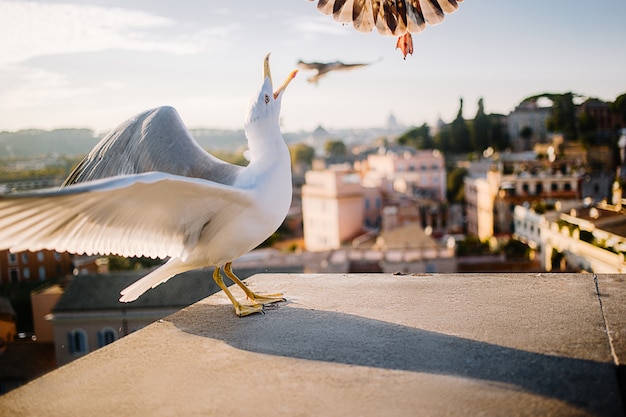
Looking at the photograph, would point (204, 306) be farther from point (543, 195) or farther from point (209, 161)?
point (543, 195)

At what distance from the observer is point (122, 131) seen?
9.46 ft

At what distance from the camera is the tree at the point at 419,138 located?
5537 centimetres

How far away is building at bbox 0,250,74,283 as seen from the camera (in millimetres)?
20594

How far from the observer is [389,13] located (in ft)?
9.22

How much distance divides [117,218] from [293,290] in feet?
3.51

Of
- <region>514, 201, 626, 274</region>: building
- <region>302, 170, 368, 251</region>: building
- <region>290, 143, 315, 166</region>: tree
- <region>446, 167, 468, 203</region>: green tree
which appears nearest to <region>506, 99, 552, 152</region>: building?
<region>446, 167, 468, 203</region>: green tree

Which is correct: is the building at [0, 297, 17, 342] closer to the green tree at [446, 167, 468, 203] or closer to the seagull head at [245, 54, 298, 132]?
the seagull head at [245, 54, 298, 132]

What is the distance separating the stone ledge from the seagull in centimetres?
31

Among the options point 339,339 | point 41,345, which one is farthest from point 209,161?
point 41,345

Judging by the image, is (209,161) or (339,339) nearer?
(339,339)

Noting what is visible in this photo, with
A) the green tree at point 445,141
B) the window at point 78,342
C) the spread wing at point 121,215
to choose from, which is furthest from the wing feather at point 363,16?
the green tree at point 445,141

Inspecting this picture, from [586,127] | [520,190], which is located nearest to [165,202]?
[520,190]

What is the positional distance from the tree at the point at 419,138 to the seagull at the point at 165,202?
5332 centimetres

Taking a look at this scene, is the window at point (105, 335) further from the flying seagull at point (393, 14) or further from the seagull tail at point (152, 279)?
the flying seagull at point (393, 14)
